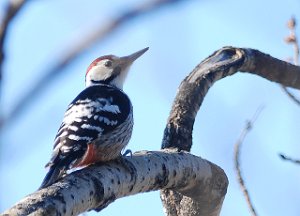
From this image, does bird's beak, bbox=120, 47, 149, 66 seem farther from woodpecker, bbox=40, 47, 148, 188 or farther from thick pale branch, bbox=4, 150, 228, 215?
thick pale branch, bbox=4, 150, 228, 215

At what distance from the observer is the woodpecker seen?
4020mm

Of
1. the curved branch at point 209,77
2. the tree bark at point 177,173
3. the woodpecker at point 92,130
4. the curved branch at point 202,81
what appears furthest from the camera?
the curved branch at point 209,77

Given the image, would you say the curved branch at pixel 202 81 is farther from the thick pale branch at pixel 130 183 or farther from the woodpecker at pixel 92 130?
the woodpecker at pixel 92 130

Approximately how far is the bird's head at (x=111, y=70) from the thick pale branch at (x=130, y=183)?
5.37ft

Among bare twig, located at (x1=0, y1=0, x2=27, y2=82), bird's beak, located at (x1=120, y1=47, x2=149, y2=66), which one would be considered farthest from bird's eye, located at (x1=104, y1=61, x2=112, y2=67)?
bare twig, located at (x1=0, y1=0, x2=27, y2=82)

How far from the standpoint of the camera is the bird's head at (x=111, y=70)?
18.7ft

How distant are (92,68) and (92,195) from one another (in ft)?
8.94

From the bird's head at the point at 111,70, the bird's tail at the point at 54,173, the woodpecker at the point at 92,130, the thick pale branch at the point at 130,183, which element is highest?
the bird's head at the point at 111,70

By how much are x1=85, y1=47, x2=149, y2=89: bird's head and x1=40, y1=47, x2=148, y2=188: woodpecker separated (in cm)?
20

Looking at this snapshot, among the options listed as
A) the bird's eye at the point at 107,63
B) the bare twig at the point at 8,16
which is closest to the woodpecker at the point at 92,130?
the bird's eye at the point at 107,63

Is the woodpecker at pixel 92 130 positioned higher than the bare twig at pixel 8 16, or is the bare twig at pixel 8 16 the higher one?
the bare twig at pixel 8 16

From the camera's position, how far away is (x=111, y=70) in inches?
226

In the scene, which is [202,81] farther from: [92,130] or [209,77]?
[92,130]

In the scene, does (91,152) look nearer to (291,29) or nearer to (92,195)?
(92,195)
